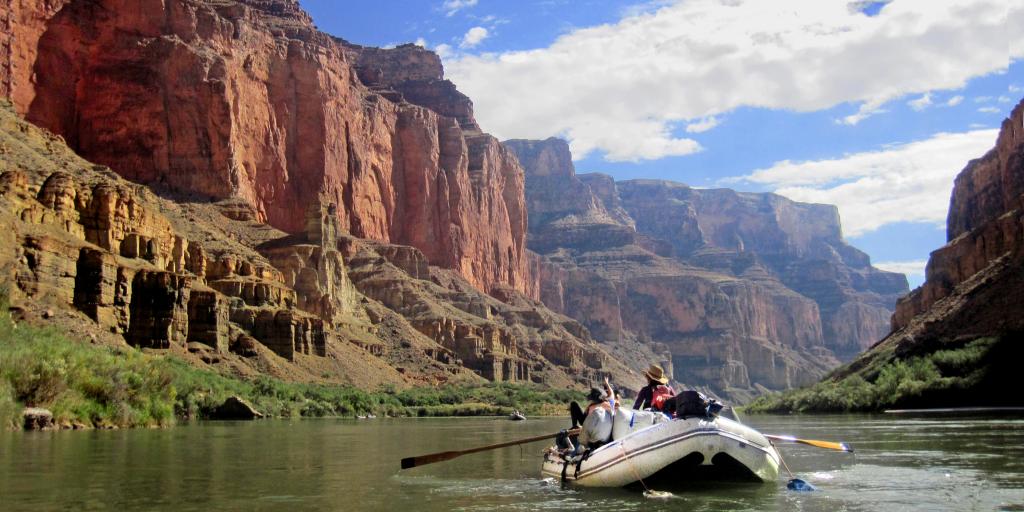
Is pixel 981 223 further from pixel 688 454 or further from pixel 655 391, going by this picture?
pixel 688 454

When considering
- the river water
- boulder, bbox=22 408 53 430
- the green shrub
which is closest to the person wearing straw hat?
the river water

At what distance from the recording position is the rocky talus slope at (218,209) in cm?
8450

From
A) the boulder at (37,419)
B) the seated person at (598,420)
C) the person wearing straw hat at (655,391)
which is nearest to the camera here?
the seated person at (598,420)

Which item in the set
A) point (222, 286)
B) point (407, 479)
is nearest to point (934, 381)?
point (407, 479)

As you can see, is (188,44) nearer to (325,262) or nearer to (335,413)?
(325,262)

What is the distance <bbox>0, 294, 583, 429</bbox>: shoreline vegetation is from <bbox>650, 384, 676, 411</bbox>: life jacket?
1076 inches

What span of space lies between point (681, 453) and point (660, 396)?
146 inches

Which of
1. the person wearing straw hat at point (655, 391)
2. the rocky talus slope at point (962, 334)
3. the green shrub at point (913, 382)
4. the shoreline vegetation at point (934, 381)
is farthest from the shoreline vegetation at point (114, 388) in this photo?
the rocky talus slope at point (962, 334)

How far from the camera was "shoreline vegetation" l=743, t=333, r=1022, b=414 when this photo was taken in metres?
75.0

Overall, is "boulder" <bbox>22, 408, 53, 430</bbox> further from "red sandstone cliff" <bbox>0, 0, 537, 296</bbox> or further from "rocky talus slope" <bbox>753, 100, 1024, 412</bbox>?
"red sandstone cliff" <bbox>0, 0, 537, 296</bbox>

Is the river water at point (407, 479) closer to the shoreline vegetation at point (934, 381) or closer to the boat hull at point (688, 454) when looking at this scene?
the boat hull at point (688, 454)

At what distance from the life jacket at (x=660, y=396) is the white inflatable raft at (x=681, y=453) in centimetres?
118

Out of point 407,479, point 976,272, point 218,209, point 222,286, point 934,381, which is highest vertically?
point 218,209

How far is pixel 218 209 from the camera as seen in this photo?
5472 inches
